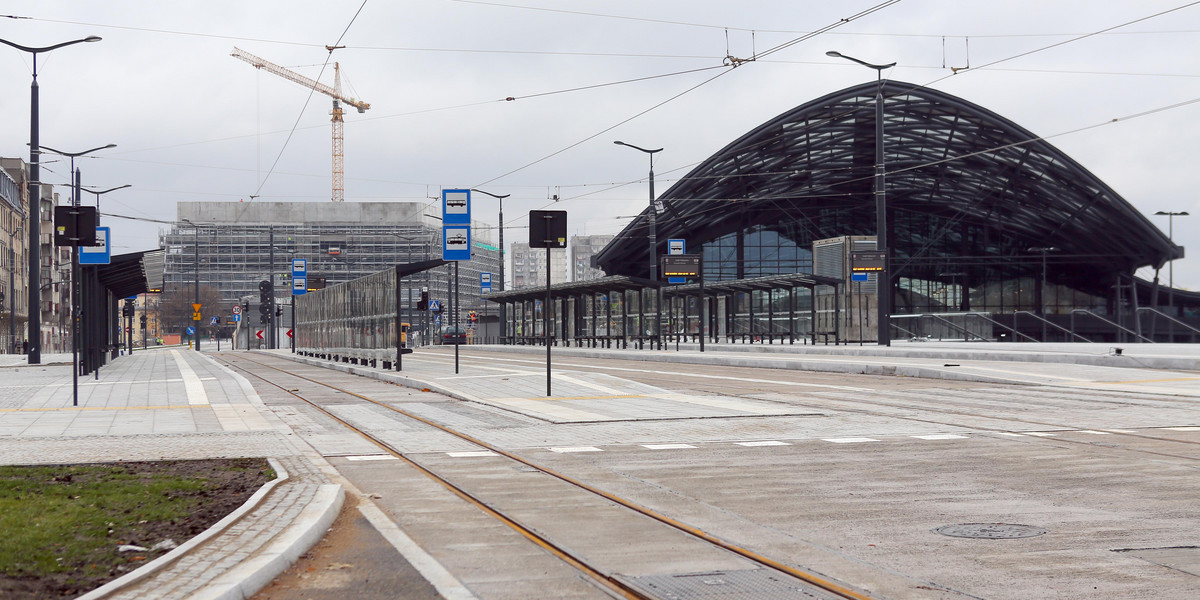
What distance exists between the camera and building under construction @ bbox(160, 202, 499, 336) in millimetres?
133125

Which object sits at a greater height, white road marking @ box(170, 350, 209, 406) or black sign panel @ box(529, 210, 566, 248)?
black sign panel @ box(529, 210, 566, 248)

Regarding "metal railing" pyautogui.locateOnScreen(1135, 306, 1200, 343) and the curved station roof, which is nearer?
"metal railing" pyautogui.locateOnScreen(1135, 306, 1200, 343)

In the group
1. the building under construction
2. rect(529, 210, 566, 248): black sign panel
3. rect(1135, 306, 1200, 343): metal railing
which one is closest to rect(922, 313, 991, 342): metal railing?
rect(1135, 306, 1200, 343): metal railing

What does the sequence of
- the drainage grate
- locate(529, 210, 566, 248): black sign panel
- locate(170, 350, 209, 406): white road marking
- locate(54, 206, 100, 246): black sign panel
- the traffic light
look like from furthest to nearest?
the traffic light, locate(170, 350, 209, 406): white road marking, locate(529, 210, 566, 248): black sign panel, locate(54, 206, 100, 246): black sign panel, the drainage grate

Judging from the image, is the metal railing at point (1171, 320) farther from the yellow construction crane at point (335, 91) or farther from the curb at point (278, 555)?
the yellow construction crane at point (335, 91)

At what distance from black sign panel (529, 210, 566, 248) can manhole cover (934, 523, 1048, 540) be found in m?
13.4

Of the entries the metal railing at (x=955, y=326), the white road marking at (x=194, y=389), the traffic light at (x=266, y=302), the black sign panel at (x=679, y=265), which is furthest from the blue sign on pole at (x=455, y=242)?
the traffic light at (x=266, y=302)

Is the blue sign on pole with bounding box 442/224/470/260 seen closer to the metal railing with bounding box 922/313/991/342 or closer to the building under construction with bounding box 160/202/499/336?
the metal railing with bounding box 922/313/991/342

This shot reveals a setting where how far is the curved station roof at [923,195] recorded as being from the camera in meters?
64.8

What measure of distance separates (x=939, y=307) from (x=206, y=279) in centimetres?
9017

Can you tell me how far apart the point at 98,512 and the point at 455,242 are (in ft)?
67.0

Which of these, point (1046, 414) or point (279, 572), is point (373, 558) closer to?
point (279, 572)

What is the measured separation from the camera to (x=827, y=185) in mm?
78625

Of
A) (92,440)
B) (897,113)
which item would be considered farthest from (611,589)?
(897,113)
